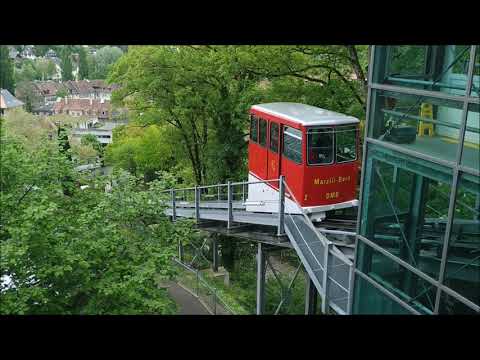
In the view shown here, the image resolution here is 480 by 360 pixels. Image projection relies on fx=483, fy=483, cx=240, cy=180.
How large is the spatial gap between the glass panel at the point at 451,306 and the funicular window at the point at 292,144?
605 cm

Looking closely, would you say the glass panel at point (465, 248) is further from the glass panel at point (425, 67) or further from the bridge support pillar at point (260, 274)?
the bridge support pillar at point (260, 274)

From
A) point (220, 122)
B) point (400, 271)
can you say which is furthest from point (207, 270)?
point (400, 271)

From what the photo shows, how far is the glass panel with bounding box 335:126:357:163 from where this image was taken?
11.0 meters

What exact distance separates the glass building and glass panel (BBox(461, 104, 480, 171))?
0.03 ft

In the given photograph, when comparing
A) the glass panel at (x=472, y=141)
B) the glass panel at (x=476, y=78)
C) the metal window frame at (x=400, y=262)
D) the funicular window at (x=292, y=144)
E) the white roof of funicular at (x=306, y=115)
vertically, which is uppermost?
the glass panel at (x=476, y=78)

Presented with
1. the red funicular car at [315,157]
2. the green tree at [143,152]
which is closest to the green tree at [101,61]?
the green tree at [143,152]

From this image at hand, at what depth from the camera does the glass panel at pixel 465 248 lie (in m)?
5.13

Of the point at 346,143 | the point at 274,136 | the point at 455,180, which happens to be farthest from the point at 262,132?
the point at 455,180

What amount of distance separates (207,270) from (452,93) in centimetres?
1568

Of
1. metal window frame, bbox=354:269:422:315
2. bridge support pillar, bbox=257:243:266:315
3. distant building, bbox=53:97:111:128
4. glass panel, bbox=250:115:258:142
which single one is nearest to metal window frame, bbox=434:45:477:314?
metal window frame, bbox=354:269:422:315
